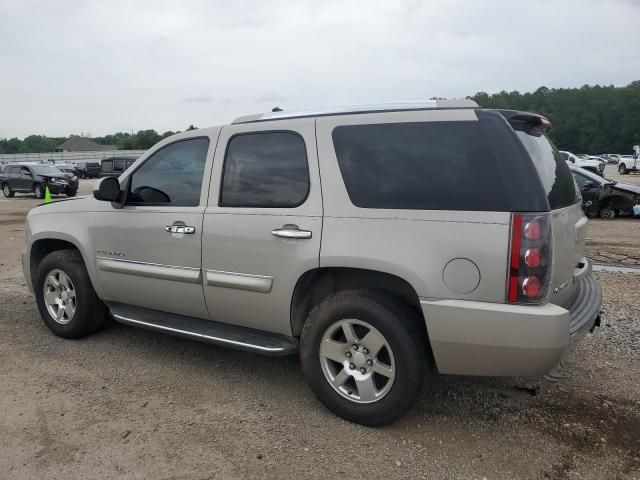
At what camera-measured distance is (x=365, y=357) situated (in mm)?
3195

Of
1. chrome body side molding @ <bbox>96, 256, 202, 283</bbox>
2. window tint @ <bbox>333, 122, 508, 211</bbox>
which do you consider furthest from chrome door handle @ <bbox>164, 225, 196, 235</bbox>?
window tint @ <bbox>333, 122, 508, 211</bbox>

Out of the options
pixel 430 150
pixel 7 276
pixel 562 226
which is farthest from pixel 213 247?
pixel 7 276

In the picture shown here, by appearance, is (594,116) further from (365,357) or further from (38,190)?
(365,357)

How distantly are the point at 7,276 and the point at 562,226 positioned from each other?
7.37 meters

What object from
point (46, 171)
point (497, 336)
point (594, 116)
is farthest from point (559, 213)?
point (594, 116)

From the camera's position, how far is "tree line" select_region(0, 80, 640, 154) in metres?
86.5

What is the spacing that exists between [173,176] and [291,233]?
4.30ft

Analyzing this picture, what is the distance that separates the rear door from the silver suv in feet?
0.07

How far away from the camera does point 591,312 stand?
3307mm

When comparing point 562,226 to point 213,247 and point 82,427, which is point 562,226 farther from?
point 82,427

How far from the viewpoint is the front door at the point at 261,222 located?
11.0 feet

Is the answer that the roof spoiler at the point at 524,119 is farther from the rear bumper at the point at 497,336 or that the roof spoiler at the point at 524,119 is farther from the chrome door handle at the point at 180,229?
the chrome door handle at the point at 180,229

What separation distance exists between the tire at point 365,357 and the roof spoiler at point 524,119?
49.9 inches

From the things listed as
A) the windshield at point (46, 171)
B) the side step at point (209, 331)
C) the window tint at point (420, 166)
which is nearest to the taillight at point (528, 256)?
the window tint at point (420, 166)
